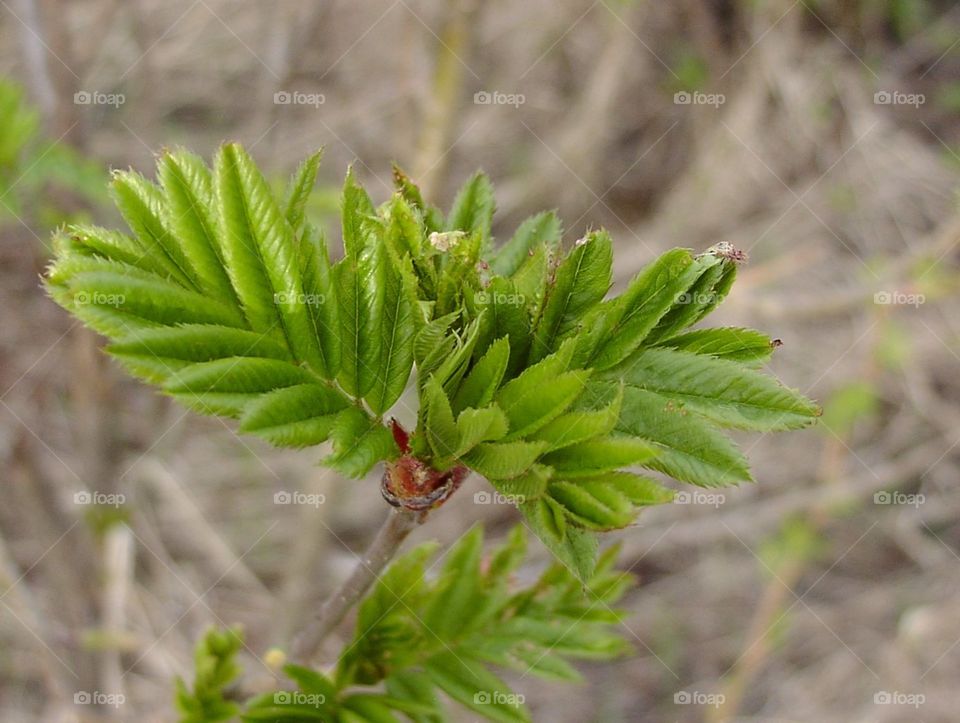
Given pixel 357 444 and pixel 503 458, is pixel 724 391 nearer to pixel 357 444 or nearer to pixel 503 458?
pixel 503 458

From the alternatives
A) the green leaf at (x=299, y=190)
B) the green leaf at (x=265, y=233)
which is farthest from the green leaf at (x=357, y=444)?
the green leaf at (x=299, y=190)

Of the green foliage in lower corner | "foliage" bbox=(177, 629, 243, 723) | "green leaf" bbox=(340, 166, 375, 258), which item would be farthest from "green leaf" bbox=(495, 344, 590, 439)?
"foliage" bbox=(177, 629, 243, 723)

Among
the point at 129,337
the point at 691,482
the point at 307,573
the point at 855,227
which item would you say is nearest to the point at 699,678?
the point at 307,573

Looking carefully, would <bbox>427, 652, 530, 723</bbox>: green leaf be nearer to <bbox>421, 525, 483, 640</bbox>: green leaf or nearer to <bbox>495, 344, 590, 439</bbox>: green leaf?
<bbox>421, 525, 483, 640</bbox>: green leaf

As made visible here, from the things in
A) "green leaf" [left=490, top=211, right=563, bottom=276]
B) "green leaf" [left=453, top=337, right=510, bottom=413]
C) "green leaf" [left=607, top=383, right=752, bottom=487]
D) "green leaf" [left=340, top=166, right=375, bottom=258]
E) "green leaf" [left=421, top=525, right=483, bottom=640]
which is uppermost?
"green leaf" [left=340, top=166, right=375, bottom=258]

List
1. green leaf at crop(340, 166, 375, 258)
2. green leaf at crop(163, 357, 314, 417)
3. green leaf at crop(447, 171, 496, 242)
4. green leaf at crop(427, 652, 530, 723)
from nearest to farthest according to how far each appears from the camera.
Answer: green leaf at crop(163, 357, 314, 417) < green leaf at crop(340, 166, 375, 258) < green leaf at crop(447, 171, 496, 242) < green leaf at crop(427, 652, 530, 723)

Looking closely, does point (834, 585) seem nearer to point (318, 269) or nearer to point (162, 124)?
point (318, 269)

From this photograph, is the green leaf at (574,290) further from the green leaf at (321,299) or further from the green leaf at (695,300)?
the green leaf at (321,299)

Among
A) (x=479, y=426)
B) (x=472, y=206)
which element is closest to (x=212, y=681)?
(x=479, y=426)
